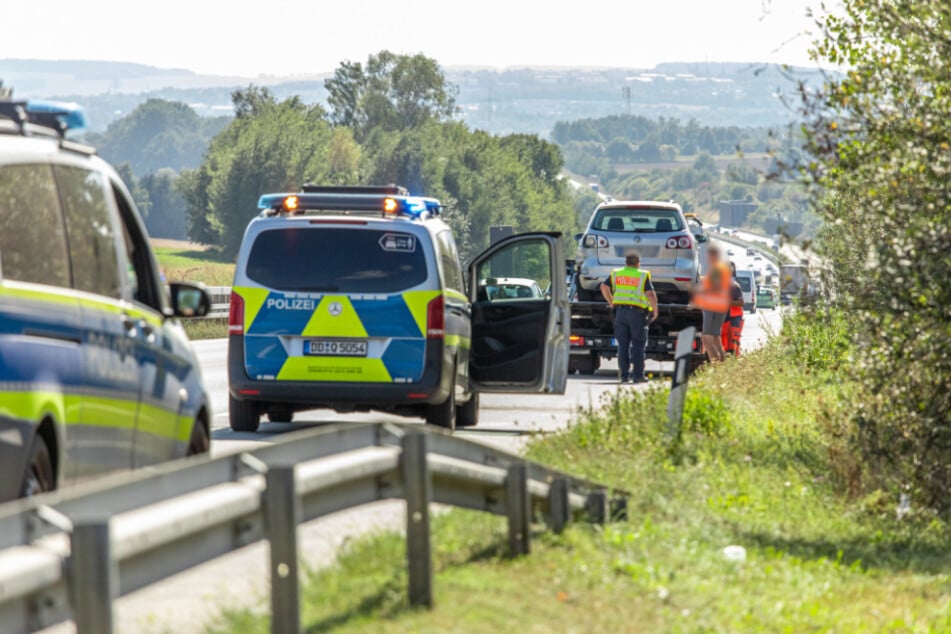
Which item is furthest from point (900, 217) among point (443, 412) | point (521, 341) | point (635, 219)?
point (635, 219)

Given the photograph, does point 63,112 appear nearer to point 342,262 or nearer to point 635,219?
point 342,262

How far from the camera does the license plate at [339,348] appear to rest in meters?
14.1

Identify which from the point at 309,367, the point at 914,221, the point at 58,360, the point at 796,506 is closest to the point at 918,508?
the point at 796,506

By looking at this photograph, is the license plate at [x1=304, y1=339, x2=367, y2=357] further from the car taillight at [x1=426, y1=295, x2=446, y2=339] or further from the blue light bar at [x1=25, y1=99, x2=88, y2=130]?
the blue light bar at [x1=25, y1=99, x2=88, y2=130]

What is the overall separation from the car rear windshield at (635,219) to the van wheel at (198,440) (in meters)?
19.4

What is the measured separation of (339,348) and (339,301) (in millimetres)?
390

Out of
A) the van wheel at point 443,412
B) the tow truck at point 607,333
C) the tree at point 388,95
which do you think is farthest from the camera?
the tree at point 388,95

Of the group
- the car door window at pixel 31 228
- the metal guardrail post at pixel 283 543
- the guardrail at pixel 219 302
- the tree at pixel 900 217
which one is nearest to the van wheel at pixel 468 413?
the tree at pixel 900 217

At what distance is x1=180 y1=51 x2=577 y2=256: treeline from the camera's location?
5177 inches

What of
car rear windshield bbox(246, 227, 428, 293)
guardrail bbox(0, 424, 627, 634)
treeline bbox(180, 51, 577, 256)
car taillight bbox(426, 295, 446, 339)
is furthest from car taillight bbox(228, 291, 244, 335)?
treeline bbox(180, 51, 577, 256)

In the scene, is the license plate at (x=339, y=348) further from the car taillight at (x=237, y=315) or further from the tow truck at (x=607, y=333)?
the tow truck at (x=607, y=333)

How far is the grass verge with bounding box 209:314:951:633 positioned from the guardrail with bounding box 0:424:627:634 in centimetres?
32

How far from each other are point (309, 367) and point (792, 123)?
4.40 m

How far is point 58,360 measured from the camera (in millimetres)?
6590
